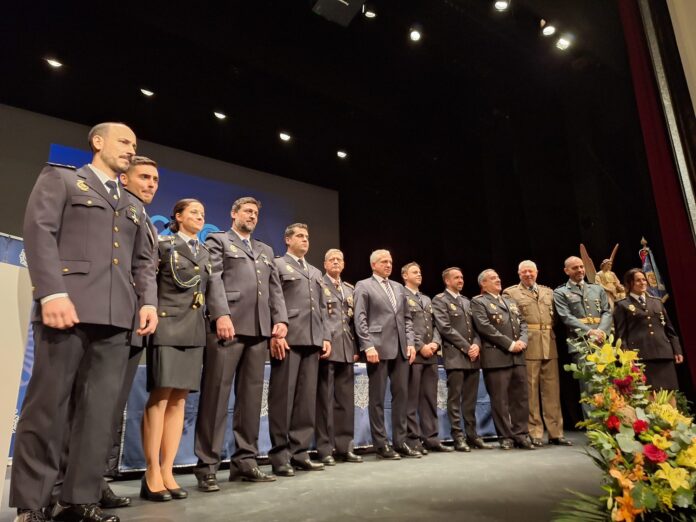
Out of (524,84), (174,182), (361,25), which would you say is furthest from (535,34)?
(174,182)

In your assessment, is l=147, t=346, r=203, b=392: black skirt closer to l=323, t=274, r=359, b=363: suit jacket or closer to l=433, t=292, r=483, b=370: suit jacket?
l=323, t=274, r=359, b=363: suit jacket

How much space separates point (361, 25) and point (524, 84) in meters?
2.37

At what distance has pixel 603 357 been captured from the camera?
5.11ft

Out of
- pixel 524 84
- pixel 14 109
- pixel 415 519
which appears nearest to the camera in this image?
pixel 415 519

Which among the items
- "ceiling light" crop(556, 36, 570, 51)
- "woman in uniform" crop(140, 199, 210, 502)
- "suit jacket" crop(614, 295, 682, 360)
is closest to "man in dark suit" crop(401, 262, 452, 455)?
"suit jacket" crop(614, 295, 682, 360)

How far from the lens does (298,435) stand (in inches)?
132

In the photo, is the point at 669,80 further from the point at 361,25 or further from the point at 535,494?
the point at 361,25

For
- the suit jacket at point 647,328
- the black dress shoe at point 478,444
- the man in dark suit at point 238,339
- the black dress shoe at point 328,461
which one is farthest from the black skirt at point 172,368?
the suit jacket at point 647,328

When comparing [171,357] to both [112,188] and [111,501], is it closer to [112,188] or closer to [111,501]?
[111,501]

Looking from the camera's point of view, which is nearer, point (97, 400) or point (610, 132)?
point (97, 400)

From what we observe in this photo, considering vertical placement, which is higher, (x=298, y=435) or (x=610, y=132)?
Result: (x=610, y=132)

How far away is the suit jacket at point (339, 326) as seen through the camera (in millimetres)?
3805

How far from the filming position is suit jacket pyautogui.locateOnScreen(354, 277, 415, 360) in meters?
4.08

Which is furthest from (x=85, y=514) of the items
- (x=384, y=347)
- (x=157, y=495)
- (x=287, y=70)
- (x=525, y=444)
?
(x=287, y=70)
